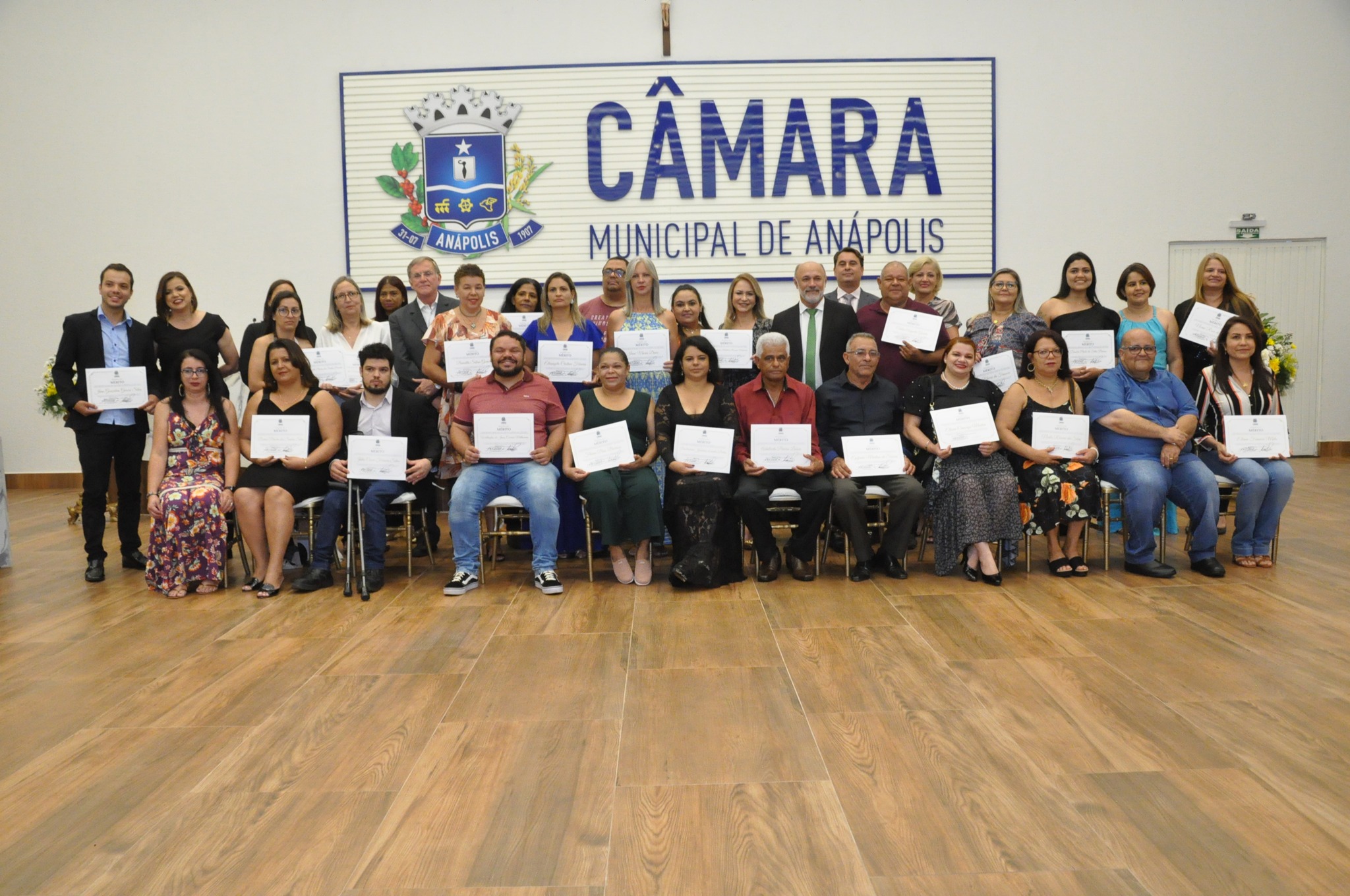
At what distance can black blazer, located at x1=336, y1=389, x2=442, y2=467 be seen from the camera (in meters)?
5.34

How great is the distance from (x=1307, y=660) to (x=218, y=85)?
9366 mm

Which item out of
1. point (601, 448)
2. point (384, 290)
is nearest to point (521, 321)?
point (601, 448)

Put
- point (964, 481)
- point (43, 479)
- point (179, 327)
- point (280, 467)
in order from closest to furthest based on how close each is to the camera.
→ point (964, 481) → point (280, 467) → point (179, 327) → point (43, 479)

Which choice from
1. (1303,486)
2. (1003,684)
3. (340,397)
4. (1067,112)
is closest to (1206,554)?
(1003,684)

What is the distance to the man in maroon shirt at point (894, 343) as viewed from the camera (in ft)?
18.9

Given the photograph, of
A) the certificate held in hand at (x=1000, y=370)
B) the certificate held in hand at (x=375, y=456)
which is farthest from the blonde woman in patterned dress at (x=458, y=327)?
the certificate held in hand at (x=1000, y=370)

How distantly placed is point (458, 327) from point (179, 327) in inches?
68.3

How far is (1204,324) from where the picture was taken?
5.78 meters

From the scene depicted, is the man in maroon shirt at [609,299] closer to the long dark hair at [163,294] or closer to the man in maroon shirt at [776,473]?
the man in maroon shirt at [776,473]

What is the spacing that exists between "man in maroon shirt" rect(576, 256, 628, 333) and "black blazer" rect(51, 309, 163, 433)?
2563mm

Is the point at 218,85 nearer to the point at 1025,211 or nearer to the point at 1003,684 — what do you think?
the point at 1025,211

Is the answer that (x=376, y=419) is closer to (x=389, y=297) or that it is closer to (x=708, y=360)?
(x=389, y=297)

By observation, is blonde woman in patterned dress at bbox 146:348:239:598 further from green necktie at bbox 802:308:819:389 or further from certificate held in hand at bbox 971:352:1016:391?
certificate held in hand at bbox 971:352:1016:391

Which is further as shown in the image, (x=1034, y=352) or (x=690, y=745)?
(x=1034, y=352)
